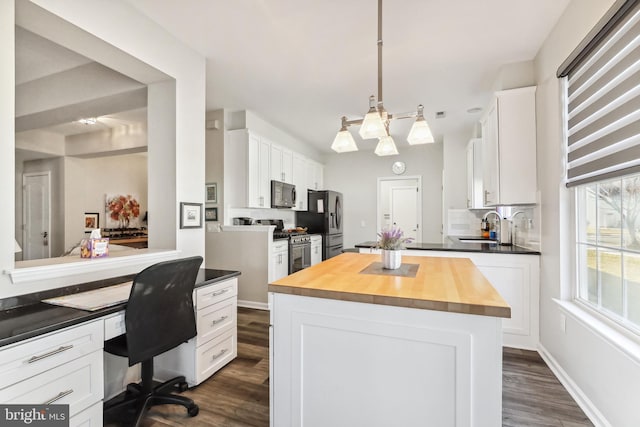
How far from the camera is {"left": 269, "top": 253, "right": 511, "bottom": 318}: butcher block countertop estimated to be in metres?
1.15

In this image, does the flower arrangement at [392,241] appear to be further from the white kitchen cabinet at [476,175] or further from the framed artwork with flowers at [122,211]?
the framed artwork with flowers at [122,211]

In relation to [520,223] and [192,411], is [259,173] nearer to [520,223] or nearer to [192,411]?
[192,411]

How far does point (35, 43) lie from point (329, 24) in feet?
7.77

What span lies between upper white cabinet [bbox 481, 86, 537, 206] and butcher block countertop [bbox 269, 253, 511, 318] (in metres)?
1.20

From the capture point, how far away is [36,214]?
17.4ft

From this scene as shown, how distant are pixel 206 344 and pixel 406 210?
5.08m

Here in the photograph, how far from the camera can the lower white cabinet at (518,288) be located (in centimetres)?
264

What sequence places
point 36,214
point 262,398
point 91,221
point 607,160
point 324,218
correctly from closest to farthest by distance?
point 607,160 → point 262,398 → point 36,214 → point 91,221 → point 324,218

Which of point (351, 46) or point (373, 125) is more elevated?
point (351, 46)

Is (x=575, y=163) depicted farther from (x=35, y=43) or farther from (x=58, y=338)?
(x=35, y=43)

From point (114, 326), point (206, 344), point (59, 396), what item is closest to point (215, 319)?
point (206, 344)

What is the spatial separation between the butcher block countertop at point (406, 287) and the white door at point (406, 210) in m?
4.44
